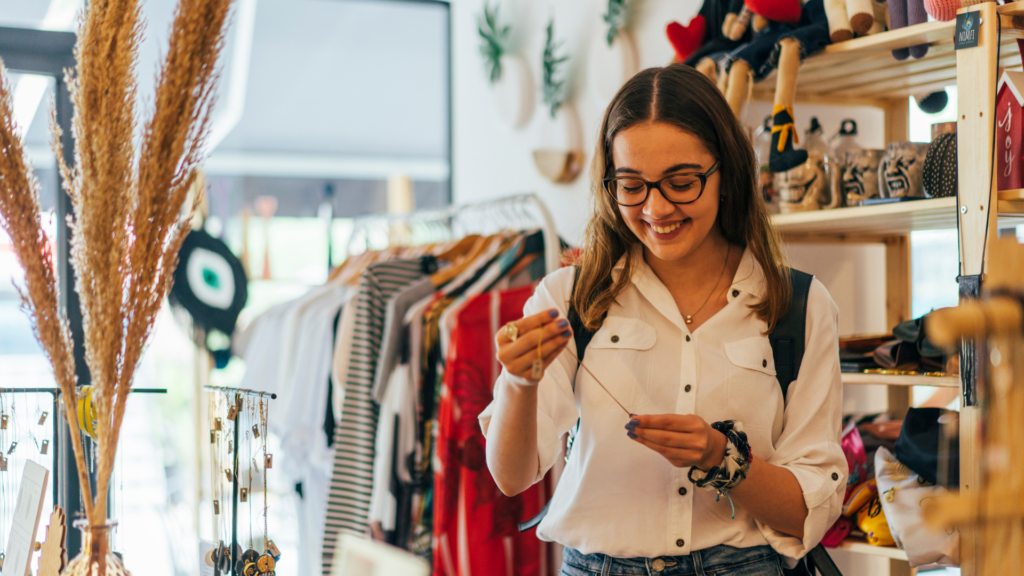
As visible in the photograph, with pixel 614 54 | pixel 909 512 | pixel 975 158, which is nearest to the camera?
pixel 975 158

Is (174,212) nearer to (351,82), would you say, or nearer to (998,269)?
(998,269)

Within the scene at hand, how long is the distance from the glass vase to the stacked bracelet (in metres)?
0.69

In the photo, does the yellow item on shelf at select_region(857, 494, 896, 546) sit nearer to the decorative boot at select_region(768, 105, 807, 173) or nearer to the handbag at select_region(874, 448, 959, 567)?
the handbag at select_region(874, 448, 959, 567)

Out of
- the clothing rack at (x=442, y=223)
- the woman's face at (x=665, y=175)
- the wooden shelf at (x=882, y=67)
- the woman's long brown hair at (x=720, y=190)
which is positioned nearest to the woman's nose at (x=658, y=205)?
the woman's face at (x=665, y=175)

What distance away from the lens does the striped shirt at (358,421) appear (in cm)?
201

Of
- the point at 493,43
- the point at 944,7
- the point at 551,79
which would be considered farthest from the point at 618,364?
the point at 493,43

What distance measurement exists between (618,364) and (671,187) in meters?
0.28

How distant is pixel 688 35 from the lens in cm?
192

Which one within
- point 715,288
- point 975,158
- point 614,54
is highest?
point 614,54

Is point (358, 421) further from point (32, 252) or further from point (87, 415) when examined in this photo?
point (32, 252)

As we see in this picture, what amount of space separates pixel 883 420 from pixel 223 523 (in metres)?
1.55

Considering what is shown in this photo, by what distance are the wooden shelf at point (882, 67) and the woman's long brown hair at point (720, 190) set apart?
555 millimetres

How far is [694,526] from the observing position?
114 cm

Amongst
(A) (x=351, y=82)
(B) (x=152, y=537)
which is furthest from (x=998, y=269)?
(A) (x=351, y=82)
